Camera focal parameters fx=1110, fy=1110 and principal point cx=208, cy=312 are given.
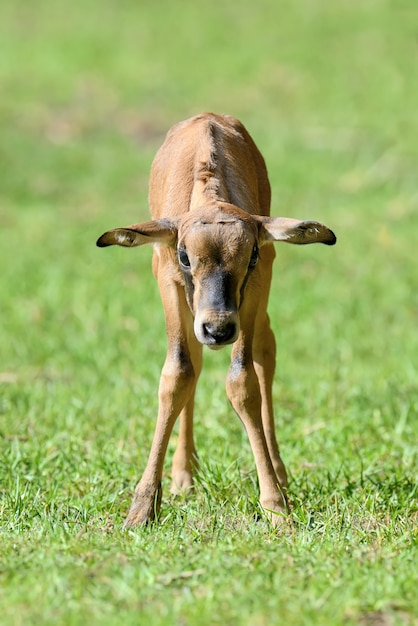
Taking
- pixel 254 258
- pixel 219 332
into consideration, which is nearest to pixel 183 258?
pixel 254 258

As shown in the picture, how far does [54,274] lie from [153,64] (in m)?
13.5

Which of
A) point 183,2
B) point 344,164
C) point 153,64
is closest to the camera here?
point 344,164

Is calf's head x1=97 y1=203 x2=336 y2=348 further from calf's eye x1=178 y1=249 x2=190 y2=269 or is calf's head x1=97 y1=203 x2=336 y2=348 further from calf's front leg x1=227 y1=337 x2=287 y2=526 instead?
calf's front leg x1=227 y1=337 x2=287 y2=526

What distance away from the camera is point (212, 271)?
210 inches

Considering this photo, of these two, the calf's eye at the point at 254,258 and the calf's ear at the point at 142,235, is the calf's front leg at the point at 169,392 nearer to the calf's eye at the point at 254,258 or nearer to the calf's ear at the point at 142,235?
the calf's ear at the point at 142,235

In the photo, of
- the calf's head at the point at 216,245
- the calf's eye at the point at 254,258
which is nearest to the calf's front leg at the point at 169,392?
the calf's head at the point at 216,245

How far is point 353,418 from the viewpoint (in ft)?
26.8

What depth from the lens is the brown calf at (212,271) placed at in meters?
5.36

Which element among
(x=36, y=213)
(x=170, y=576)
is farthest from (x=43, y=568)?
(x=36, y=213)

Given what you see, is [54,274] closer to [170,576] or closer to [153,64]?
[170,576]

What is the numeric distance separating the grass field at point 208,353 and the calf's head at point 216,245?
3.48ft

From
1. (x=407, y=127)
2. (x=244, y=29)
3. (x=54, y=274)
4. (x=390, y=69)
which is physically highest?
(x=244, y=29)

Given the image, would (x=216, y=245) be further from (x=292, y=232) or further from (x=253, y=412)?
(x=253, y=412)

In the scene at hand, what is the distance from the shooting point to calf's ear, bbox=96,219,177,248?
217 inches
